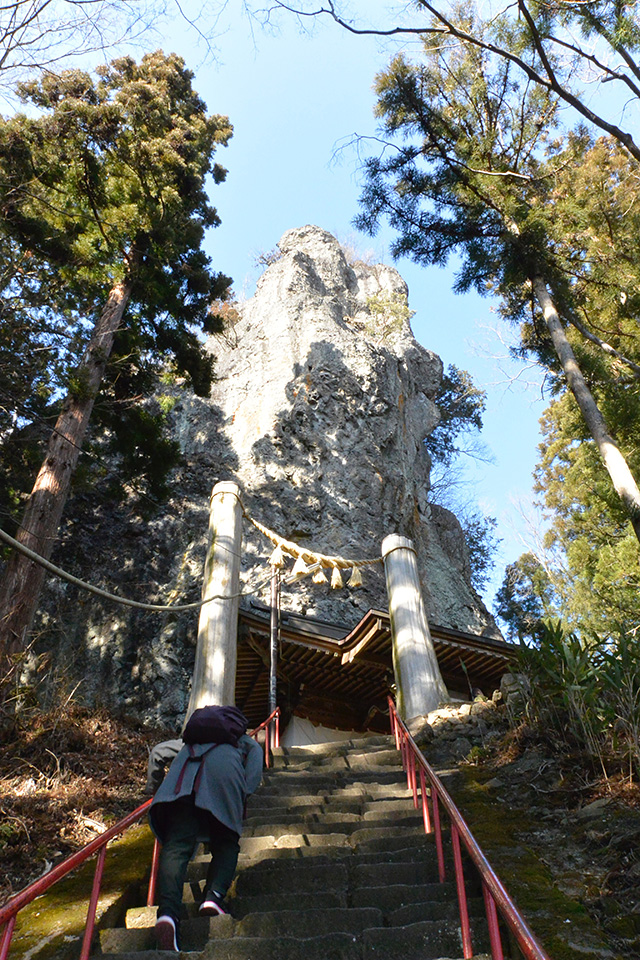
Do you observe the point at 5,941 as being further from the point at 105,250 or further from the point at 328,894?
the point at 105,250

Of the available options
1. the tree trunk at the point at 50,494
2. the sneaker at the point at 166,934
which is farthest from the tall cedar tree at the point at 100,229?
the sneaker at the point at 166,934

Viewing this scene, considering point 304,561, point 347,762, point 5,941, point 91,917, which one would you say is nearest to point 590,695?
point 347,762

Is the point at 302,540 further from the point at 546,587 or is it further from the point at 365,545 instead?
the point at 546,587

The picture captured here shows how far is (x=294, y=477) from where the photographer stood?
62.2 feet

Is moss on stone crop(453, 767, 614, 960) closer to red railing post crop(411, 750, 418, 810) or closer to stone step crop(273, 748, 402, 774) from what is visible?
red railing post crop(411, 750, 418, 810)

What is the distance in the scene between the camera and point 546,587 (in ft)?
67.1

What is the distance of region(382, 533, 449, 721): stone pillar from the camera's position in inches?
339

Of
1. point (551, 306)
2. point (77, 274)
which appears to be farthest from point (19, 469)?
point (551, 306)

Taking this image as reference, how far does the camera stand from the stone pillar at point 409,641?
8616mm

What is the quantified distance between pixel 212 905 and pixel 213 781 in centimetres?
61

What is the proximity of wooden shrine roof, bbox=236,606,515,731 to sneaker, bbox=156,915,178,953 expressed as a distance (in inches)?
301

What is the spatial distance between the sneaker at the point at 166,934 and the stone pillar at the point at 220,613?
5.19m

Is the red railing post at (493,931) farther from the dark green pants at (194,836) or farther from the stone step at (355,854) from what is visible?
the stone step at (355,854)

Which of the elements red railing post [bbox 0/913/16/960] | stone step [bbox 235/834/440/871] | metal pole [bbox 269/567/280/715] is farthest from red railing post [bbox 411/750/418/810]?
metal pole [bbox 269/567/280/715]
